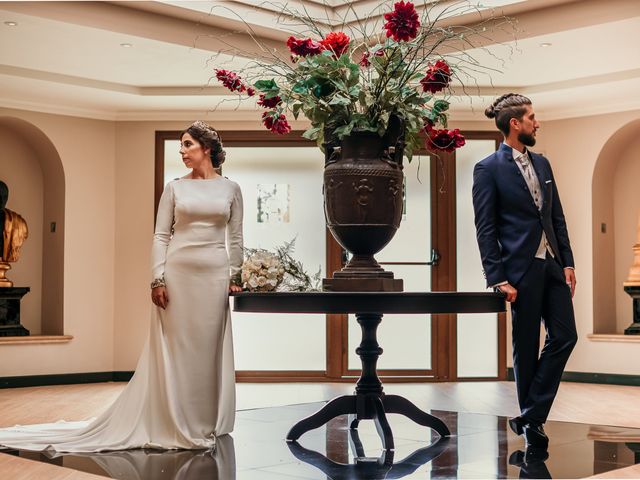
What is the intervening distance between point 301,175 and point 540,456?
5.45 m

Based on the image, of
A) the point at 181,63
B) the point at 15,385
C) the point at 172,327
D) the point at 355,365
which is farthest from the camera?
the point at 355,365

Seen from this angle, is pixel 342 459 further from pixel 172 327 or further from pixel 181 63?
pixel 181 63

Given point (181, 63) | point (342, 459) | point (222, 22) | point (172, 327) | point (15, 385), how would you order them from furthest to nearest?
1. point (15, 385)
2. point (181, 63)
3. point (222, 22)
4. point (172, 327)
5. point (342, 459)

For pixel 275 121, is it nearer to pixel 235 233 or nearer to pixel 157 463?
pixel 235 233

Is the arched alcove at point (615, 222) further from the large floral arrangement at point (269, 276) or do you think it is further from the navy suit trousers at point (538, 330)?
the large floral arrangement at point (269, 276)

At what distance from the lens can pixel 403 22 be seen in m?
3.55

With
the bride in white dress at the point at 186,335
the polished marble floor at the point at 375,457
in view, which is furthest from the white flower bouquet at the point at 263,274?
the polished marble floor at the point at 375,457

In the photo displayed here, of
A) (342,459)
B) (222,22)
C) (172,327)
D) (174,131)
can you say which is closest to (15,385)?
(174,131)

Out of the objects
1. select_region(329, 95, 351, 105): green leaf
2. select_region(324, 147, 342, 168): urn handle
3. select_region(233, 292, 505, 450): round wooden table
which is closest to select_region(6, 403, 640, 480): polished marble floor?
select_region(233, 292, 505, 450): round wooden table

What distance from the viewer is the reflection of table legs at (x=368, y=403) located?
398 centimetres

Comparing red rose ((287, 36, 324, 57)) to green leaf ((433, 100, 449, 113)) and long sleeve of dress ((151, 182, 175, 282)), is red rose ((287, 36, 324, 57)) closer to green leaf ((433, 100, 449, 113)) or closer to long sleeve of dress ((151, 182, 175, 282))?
green leaf ((433, 100, 449, 113))

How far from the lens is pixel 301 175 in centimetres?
884

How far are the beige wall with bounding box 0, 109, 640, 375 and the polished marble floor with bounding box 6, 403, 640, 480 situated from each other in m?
4.23

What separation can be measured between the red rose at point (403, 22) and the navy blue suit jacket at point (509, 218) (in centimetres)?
78
